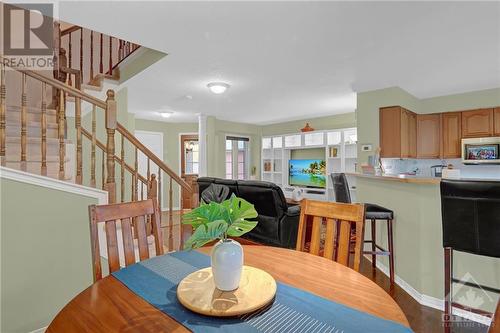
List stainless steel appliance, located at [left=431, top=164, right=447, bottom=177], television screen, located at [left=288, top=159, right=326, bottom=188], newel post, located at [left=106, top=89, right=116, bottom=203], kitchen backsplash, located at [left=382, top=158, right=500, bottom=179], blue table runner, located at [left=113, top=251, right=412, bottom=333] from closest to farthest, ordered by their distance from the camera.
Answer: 1. blue table runner, located at [left=113, top=251, right=412, bottom=333]
2. newel post, located at [left=106, top=89, right=116, bottom=203]
3. kitchen backsplash, located at [left=382, top=158, right=500, bottom=179]
4. stainless steel appliance, located at [left=431, top=164, right=447, bottom=177]
5. television screen, located at [left=288, top=159, right=326, bottom=188]

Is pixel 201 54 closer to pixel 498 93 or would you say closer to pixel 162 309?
pixel 162 309

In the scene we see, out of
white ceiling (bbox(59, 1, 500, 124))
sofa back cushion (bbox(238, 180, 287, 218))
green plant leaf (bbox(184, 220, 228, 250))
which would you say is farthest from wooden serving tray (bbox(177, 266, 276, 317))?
sofa back cushion (bbox(238, 180, 287, 218))

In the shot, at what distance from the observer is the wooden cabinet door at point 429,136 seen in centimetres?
471

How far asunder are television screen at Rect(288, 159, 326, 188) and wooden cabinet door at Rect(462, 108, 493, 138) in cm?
280

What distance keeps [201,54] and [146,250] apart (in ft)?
7.36

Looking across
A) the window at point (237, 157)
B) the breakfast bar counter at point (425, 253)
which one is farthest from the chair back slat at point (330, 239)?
the window at point (237, 157)

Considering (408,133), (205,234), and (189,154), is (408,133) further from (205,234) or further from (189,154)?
(189,154)

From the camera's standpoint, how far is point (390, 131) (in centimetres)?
420

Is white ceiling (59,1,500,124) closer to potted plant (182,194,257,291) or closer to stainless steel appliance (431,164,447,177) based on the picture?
stainless steel appliance (431,164,447,177)

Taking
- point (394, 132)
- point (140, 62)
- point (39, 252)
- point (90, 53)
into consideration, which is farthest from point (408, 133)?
point (90, 53)

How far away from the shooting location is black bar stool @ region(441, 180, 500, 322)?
1.66 metres

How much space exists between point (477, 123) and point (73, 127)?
19.7 ft

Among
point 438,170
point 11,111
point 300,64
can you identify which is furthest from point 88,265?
point 438,170

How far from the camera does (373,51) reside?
292cm
